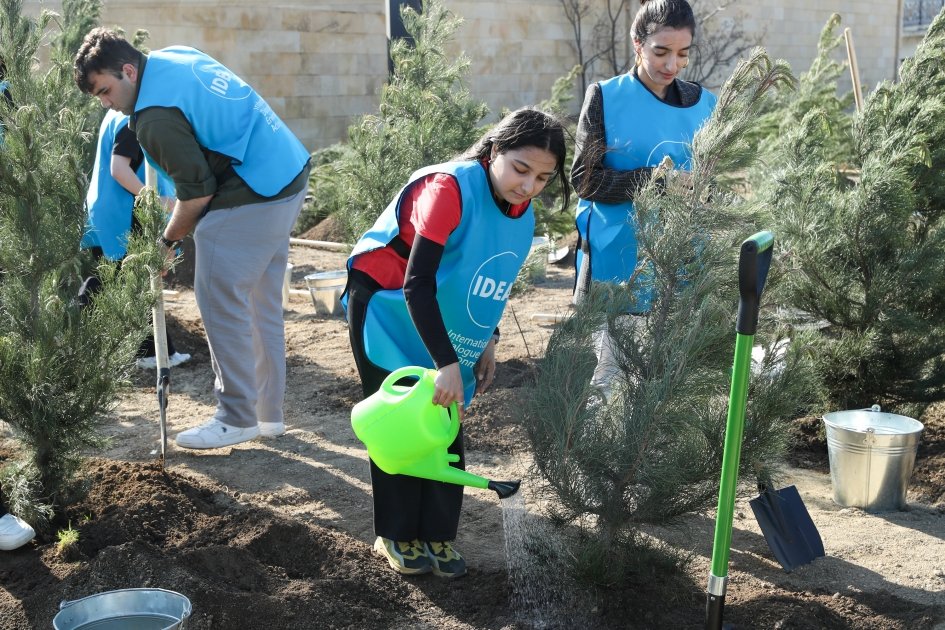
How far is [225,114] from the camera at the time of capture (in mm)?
3891

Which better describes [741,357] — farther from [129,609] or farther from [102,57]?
[102,57]

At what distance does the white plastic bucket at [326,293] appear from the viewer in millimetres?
7004

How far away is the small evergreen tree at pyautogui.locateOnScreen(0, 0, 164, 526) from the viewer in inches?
126

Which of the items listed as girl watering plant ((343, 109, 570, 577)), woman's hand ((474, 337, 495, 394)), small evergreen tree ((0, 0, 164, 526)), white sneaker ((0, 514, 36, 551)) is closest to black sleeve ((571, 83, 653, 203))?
girl watering plant ((343, 109, 570, 577))

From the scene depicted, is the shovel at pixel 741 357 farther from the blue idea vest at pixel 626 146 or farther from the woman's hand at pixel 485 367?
the blue idea vest at pixel 626 146

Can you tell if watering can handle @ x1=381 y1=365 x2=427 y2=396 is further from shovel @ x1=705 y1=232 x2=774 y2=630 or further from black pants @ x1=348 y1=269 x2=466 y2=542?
shovel @ x1=705 y1=232 x2=774 y2=630

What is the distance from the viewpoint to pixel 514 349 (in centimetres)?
591

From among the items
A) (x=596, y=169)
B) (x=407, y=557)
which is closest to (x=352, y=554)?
(x=407, y=557)

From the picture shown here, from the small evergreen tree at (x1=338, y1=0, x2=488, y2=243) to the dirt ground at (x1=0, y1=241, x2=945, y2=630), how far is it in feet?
6.08

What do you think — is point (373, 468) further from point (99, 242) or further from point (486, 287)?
point (99, 242)

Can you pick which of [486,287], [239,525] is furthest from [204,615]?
[486,287]

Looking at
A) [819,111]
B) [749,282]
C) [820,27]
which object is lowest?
[749,282]

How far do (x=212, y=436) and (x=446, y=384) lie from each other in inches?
75.6

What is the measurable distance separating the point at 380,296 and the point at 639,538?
1075 millimetres
